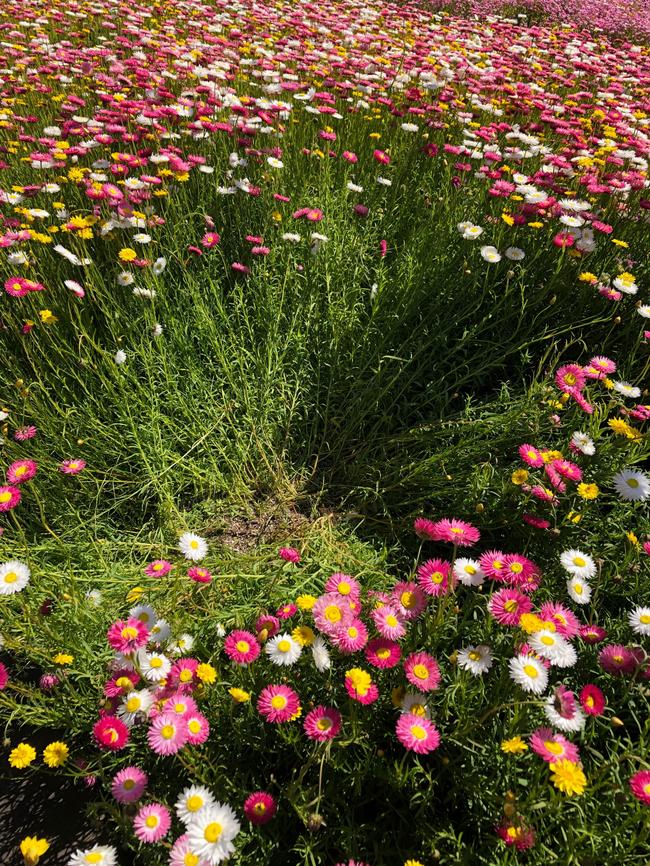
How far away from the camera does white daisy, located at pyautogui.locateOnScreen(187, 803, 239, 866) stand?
1058 mm

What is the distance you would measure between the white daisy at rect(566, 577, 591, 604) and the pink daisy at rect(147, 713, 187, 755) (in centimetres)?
103

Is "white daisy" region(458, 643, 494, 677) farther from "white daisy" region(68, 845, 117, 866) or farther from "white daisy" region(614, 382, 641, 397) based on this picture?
"white daisy" region(614, 382, 641, 397)

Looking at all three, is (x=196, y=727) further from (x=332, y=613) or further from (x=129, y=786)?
(x=332, y=613)

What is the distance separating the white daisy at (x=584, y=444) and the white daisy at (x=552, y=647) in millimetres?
683

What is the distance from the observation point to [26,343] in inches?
90.3

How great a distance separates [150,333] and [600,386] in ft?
6.29

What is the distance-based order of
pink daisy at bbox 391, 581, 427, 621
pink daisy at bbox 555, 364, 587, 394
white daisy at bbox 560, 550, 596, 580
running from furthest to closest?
1. pink daisy at bbox 555, 364, 587, 394
2. white daisy at bbox 560, 550, 596, 580
3. pink daisy at bbox 391, 581, 427, 621

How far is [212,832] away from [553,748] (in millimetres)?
692

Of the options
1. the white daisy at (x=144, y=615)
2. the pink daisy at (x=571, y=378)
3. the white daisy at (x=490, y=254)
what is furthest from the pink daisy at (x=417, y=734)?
the white daisy at (x=490, y=254)

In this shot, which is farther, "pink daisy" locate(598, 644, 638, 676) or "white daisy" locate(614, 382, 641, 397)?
"white daisy" locate(614, 382, 641, 397)

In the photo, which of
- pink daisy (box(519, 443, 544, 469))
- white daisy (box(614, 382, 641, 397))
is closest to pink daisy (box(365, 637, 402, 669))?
pink daisy (box(519, 443, 544, 469))

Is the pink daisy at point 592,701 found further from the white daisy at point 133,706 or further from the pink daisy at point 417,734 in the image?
the white daisy at point 133,706

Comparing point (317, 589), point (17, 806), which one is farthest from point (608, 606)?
point (17, 806)

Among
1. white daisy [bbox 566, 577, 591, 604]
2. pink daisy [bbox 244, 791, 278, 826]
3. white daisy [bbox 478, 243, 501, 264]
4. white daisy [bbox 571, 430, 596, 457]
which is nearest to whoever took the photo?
pink daisy [bbox 244, 791, 278, 826]
